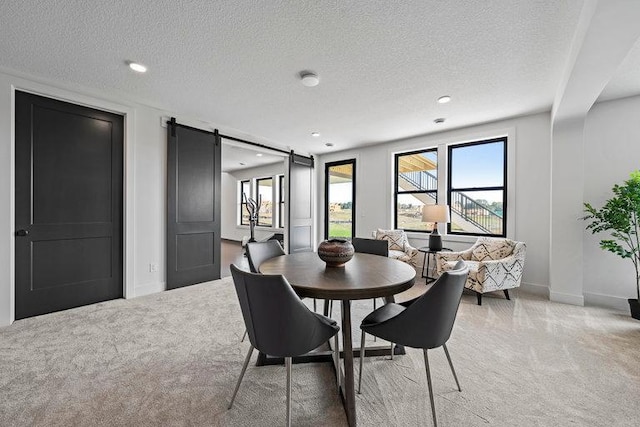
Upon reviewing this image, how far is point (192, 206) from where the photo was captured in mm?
3947

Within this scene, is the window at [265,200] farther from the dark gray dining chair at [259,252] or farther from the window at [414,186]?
the dark gray dining chair at [259,252]

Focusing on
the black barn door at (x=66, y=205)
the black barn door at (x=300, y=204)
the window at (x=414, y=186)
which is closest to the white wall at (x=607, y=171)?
the window at (x=414, y=186)

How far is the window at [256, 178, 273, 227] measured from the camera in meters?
8.37

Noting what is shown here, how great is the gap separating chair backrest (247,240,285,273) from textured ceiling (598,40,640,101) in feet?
11.5

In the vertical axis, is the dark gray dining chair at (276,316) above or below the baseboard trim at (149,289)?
above

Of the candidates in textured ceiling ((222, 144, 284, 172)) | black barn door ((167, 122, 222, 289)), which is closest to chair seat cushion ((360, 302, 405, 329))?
black barn door ((167, 122, 222, 289))

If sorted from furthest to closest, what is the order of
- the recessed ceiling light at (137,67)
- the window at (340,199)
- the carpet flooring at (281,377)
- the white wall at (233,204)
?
1. the white wall at (233,204)
2. the window at (340,199)
3. the recessed ceiling light at (137,67)
4. the carpet flooring at (281,377)

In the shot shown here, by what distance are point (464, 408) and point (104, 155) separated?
4203mm

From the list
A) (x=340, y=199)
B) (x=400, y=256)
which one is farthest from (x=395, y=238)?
(x=340, y=199)

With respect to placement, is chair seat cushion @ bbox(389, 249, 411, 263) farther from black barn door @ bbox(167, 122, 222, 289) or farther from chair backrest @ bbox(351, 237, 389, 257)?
black barn door @ bbox(167, 122, 222, 289)

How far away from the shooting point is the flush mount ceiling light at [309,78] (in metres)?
2.59

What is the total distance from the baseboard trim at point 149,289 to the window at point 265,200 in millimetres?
4772

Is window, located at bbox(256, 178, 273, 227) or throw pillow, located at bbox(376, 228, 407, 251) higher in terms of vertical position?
window, located at bbox(256, 178, 273, 227)

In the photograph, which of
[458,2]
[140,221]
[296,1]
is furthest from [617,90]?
[140,221]
